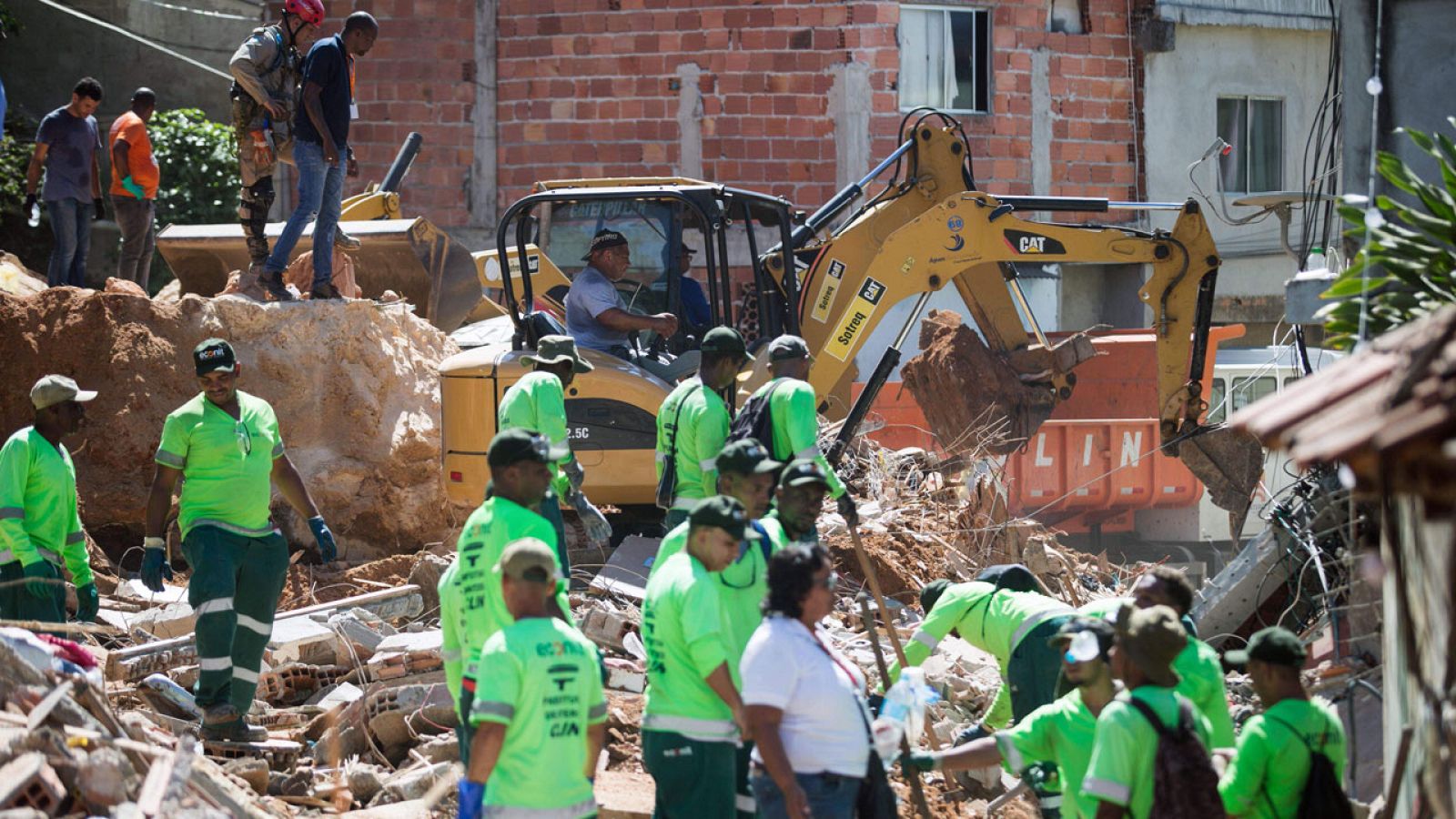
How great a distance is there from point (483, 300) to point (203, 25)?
20.6 feet

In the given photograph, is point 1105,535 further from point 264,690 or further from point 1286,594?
point 264,690

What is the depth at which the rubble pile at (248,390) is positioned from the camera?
1293 centimetres

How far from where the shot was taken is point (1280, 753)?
5.25 metres

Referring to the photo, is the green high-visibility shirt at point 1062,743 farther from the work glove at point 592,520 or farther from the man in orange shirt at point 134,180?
the man in orange shirt at point 134,180

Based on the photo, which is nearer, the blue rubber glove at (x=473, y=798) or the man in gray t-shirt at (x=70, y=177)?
the blue rubber glove at (x=473, y=798)

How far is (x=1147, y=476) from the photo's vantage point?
16.1 m

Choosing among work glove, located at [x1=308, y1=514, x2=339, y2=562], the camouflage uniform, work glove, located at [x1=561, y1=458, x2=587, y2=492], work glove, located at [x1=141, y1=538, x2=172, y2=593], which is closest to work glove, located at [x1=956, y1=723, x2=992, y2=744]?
work glove, located at [x1=561, y1=458, x2=587, y2=492]

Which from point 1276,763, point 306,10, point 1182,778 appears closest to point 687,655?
point 1182,778

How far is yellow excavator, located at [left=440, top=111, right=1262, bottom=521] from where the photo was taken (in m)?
11.5

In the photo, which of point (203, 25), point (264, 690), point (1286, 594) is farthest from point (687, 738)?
point (203, 25)

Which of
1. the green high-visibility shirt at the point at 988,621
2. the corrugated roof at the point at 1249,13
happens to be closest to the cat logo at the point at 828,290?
the green high-visibility shirt at the point at 988,621

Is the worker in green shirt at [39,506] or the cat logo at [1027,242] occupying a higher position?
the cat logo at [1027,242]

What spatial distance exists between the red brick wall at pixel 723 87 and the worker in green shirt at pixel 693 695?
13.1 metres

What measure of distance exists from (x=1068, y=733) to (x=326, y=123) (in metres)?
7.48
